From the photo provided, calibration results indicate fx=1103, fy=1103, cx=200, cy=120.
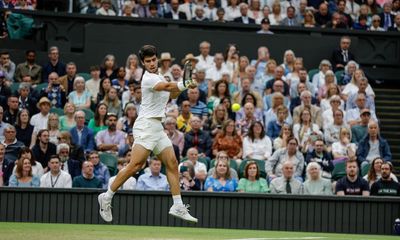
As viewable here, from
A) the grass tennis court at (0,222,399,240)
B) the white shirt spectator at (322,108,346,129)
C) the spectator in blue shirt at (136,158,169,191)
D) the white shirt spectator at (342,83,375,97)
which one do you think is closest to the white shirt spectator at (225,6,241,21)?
the white shirt spectator at (342,83,375,97)

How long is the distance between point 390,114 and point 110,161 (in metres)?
7.04

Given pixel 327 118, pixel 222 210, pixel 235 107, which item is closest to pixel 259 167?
pixel 235 107

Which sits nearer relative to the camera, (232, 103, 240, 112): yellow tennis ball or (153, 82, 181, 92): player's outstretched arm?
(153, 82, 181, 92): player's outstretched arm

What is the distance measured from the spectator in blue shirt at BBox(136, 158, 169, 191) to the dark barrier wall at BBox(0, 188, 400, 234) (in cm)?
86

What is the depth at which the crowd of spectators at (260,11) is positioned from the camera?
2358 centimetres

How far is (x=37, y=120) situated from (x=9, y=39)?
402 centimetres

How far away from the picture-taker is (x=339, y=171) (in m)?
18.1

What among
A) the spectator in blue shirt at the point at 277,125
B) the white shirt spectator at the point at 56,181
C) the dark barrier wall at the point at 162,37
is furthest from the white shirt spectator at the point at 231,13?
the white shirt spectator at the point at 56,181

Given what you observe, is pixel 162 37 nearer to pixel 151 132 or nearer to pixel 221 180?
pixel 221 180

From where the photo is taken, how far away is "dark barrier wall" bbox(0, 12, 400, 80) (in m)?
22.7

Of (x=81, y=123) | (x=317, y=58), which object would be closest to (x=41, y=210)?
(x=81, y=123)

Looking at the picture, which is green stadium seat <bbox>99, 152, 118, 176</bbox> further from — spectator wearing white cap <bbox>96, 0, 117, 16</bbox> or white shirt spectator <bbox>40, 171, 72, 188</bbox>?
spectator wearing white cap <bbox>96, 0, 117, 16</bbox>

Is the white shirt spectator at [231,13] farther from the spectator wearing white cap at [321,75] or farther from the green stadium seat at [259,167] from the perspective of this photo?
the green stadium seat at [259,167]

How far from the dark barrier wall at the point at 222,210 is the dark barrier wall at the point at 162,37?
264 inches
